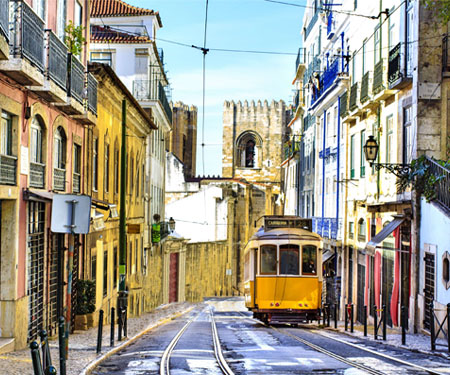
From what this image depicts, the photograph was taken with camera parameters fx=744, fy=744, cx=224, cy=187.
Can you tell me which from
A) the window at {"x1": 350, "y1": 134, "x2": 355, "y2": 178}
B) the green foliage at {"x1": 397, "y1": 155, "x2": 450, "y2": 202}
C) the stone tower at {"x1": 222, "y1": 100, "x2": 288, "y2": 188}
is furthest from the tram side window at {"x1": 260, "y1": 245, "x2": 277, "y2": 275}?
the stone tower at {"x1": 222, "y1": 100, "x2": 288, "y2": 188}

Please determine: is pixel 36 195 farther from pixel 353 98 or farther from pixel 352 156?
pixel 352 156

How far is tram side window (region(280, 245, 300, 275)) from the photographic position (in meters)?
→ 20.8

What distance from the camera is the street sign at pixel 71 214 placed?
33.6 feet

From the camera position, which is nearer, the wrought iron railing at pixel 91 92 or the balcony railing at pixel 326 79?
the wrought iron railing at pixel 91 92

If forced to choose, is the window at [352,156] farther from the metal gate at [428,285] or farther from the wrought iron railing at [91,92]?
the wrought iron railing at [91,92]

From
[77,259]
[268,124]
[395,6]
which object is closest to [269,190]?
[268,124]

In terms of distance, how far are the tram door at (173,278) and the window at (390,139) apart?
69.9 feet

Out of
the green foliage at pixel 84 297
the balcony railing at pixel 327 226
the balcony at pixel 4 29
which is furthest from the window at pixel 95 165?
the balcony railing at pixel 327 226

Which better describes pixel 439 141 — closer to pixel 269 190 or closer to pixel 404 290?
pixel 404 290

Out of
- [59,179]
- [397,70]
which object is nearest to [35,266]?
[59,179]

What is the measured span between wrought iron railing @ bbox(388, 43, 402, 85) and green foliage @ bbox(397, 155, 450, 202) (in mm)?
3069

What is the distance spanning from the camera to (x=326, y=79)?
117 ft

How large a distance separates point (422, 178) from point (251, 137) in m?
71.7

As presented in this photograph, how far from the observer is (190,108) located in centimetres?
9994
